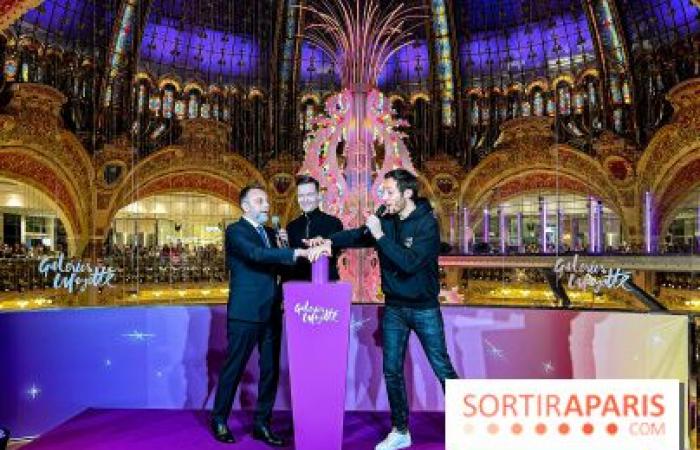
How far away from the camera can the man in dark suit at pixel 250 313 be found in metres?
3.23

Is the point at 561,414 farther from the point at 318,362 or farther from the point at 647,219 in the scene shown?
the point at 647,219

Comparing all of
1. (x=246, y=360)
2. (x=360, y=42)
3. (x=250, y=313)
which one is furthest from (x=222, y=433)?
(x=360, y=42)

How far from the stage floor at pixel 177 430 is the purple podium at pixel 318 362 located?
0.27 metres

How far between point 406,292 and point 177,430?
4.88 ft

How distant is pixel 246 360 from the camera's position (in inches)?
131

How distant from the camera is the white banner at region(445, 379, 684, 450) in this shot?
1855mm

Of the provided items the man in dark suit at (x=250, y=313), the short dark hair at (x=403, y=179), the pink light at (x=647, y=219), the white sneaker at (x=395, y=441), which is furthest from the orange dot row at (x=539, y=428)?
the pink light at (x=647, y=219)

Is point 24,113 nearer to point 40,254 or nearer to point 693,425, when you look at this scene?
point 40,254

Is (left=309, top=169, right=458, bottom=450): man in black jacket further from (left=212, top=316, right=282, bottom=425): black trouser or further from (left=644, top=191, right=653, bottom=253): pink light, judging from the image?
(left=644, top=191, right=653, bottom=253): pink light

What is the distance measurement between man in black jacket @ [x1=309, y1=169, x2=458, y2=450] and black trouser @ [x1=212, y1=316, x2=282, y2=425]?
57cm

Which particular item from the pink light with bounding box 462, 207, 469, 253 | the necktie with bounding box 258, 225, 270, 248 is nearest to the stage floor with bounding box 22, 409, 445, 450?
the necktie with bounding box 258, 225, 270, 248

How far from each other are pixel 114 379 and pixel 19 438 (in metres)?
0.59

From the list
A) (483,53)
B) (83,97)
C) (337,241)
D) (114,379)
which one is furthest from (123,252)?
(337,241)

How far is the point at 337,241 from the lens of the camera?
10.5 ft
